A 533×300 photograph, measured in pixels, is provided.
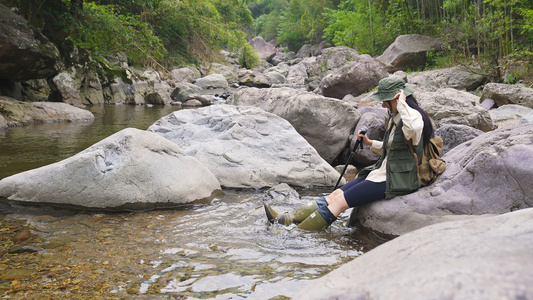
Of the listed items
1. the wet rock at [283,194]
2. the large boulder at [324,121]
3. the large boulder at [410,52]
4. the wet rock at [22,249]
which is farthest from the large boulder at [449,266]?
the large boulder at [410,52]

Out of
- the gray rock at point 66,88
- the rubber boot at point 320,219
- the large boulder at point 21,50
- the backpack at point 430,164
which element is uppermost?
the large boulder at point 21,50

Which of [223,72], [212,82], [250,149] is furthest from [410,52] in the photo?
[250,149]

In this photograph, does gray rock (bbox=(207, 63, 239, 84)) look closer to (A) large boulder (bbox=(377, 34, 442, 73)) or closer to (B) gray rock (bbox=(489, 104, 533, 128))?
(A) large boulder (bbox=(377, 34, 442, 73))

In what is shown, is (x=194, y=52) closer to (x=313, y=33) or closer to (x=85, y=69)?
(x=85, y=69)

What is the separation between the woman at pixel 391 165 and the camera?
3971 mm

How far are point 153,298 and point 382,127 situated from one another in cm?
594

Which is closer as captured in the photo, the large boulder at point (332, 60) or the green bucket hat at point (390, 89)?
the green bucket hat at point (390, 89)

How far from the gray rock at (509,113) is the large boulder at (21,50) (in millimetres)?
11993

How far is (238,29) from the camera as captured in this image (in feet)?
89.1

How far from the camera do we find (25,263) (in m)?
3.45

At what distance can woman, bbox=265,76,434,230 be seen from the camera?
397 centimetres

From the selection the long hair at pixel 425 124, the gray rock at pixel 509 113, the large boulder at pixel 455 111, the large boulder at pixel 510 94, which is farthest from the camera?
the large boulder at pixel 510 94

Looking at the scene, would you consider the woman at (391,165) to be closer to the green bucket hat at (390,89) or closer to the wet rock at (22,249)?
the green bucket hat at (390,89)

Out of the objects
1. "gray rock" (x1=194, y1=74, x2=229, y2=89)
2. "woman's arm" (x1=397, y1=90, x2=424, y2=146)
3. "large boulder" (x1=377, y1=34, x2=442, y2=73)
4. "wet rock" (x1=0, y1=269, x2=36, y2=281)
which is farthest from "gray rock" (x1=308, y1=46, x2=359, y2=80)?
"wet rock" (x1=0, y1=269, x2=36, y2=281)
